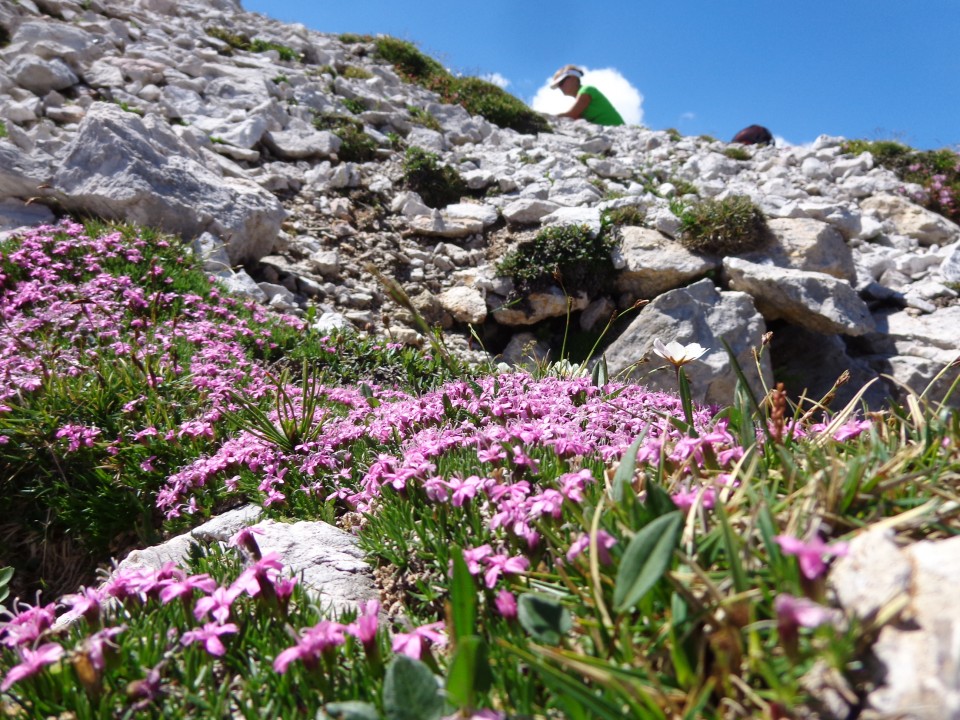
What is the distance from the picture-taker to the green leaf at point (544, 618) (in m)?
1.30

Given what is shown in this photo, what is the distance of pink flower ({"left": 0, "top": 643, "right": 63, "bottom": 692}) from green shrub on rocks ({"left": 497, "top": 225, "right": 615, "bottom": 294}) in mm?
7527

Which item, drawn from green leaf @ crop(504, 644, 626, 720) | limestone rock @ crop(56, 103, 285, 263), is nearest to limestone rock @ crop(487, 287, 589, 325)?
limestone rock @ crop(56, 103, 285, 263)

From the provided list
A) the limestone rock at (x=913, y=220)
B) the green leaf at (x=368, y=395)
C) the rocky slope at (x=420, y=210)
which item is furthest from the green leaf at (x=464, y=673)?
the limestone rock at (x=913, y=220)

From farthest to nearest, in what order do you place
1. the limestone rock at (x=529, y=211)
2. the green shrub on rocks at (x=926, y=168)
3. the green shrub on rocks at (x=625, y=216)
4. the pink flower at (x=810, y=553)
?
the green shrub on rocks at (x=926, y=168) → the limestone rock at (x=529, y=211) → the green shrub on rocks at (x=625, y=216) → the pink flower at (x=810, y=553)

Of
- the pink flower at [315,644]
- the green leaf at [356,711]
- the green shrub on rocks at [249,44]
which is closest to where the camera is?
the green leaf at [356,711]

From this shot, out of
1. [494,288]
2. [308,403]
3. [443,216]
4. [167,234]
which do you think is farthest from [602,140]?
[308,403]

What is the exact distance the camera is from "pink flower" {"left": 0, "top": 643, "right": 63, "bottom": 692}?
1.45 meters

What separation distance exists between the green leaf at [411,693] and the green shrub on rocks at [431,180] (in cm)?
1059

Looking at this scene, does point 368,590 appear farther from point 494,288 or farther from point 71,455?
point 494,288

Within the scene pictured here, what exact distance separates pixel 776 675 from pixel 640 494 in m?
0.87

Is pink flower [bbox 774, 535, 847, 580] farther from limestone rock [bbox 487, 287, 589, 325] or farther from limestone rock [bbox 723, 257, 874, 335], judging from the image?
limestone rock [bbox 723, 257, 874, 335]

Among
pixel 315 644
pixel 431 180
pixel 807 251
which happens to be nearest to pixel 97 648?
pixel 315 644

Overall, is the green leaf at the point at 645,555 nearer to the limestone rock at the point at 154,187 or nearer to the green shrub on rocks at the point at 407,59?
the limestone rock at the point at 154,187

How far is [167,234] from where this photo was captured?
704 cm
